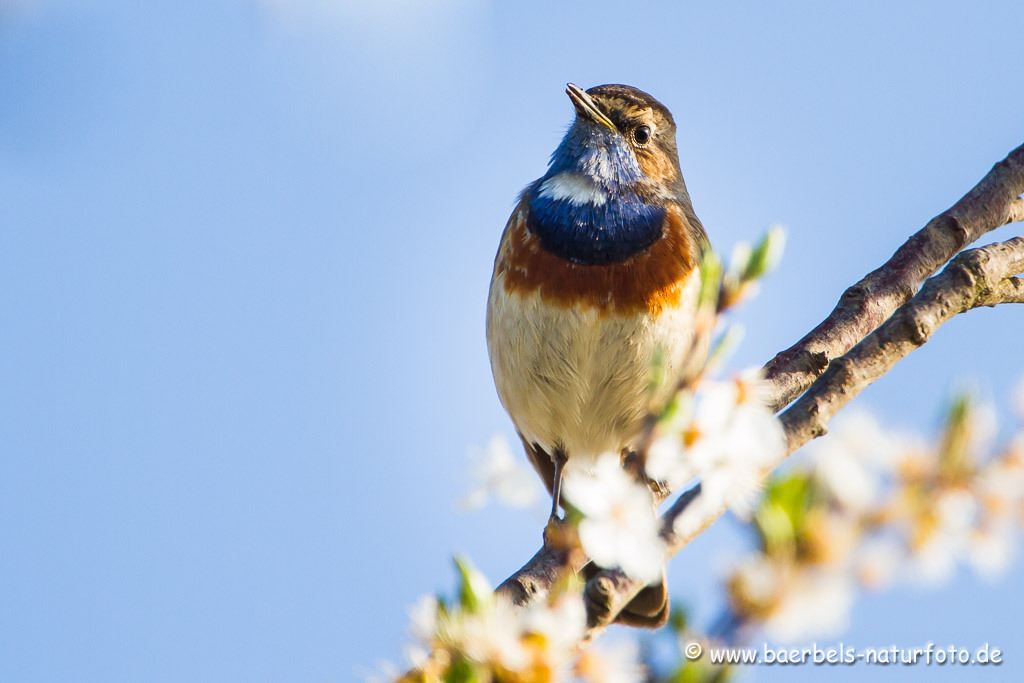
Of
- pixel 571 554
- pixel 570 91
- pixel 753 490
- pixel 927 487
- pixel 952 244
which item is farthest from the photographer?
pixel 570 91

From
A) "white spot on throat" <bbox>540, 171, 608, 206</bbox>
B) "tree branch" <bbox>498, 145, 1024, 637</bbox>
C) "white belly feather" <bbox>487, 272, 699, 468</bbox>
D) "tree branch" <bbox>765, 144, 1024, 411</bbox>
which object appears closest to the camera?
"tree branch" <bbox>498, 145, 1024, 637</bbox>

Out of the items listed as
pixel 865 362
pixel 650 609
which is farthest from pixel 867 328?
pixel 650 609

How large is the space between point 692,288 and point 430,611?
13.3 feet

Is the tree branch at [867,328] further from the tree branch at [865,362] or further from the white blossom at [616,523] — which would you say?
the white blossom at [616,523]

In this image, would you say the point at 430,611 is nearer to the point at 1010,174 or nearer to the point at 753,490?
the point at 753,490

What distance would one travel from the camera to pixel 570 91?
6.11 metres

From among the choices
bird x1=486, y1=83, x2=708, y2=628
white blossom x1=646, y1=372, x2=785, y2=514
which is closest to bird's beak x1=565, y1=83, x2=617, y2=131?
bird x1=486, y1=83, x2=708, y2=628

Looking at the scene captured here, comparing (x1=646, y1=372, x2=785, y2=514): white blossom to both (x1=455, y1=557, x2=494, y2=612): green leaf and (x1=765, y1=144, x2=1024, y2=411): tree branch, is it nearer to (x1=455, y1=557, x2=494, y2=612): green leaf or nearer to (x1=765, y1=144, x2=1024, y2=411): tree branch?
(x1=455, y1=557, x2=494, y2=612): green leaf

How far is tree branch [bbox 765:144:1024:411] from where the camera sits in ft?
11.2

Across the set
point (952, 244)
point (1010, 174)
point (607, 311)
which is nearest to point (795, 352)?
point (952, 244)

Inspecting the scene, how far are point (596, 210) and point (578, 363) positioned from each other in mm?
972

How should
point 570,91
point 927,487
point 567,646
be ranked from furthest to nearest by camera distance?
point 570,91
point 567,646
point 927,487

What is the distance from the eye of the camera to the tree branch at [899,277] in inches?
134

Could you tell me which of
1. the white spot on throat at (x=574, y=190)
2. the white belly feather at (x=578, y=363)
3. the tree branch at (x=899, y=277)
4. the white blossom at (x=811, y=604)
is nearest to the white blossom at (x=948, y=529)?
the white blossom at (x=811, y=604)
